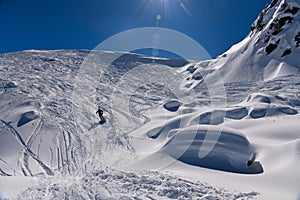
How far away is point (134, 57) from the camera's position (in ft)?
130

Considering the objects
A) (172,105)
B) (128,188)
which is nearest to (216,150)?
(128,188)

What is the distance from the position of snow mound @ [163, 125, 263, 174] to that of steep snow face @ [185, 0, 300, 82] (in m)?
15.0

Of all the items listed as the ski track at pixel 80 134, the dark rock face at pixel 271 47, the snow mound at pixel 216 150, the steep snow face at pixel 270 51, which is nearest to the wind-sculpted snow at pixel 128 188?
the ski track at pixel 80 134

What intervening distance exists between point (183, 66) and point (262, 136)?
26307 mm

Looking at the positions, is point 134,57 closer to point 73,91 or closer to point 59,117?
point 73,91

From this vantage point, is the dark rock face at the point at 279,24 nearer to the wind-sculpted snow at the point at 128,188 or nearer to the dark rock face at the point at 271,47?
the dark rock face at the point at 271,47

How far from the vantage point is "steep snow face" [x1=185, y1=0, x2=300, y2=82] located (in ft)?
77.5

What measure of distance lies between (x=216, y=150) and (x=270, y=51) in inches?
822

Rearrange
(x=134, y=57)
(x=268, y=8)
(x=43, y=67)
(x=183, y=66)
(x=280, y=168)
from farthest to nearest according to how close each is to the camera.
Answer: (x=134, y=57), (x=183, y=66), (x=268, y=8), (x=43, y=67), (x=280, y=168)

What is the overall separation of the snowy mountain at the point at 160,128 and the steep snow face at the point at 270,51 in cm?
13

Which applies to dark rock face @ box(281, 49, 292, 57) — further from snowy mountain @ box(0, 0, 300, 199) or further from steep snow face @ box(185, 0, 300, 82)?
snowy mountain @ box(0, 0, 300, 199)

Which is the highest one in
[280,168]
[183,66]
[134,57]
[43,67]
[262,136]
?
[134,57]

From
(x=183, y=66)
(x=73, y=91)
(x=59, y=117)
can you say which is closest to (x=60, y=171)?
(x=59, y=117)

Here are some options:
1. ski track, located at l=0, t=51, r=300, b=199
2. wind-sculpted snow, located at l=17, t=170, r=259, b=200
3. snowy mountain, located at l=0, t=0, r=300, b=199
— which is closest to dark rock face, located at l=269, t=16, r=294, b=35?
snowy mountain, located at l=0, t=0, r=300, b=199
